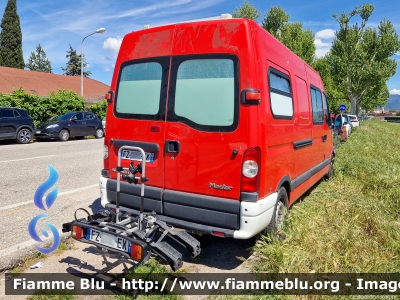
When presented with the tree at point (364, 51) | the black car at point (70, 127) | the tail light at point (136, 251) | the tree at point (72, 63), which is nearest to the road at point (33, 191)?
the tail light at point (136, 251)

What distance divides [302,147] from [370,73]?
36.3 metres

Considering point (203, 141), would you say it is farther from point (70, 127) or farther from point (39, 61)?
point (39, 61)

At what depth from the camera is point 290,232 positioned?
401 centimetres

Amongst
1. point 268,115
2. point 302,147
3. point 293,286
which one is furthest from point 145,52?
point 293,286

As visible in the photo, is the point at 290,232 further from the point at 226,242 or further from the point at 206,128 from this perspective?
the point at 206,128

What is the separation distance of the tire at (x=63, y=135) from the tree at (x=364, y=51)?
31.3 m

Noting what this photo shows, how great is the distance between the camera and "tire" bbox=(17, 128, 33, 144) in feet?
49.9

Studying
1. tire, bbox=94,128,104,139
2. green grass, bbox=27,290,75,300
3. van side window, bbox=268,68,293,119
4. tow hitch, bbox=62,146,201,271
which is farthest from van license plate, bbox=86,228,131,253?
tire, bbox=94,128,104,139

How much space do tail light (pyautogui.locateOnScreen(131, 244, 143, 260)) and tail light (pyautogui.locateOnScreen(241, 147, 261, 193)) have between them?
46.8 inches

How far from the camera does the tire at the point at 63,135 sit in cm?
1669

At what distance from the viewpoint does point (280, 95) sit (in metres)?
4.01

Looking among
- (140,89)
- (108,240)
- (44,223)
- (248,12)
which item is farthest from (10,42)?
(108,240)

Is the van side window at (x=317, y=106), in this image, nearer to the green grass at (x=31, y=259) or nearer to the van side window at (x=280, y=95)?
the van side window at (x=280, y=95)

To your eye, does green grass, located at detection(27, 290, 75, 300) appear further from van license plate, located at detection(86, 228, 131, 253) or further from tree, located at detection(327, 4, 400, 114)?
tree, located at detection(327, 4, 400, 114)
